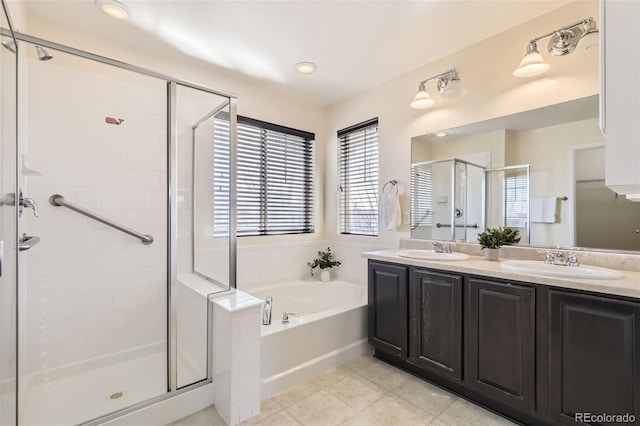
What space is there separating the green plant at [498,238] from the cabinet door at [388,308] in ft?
1.93

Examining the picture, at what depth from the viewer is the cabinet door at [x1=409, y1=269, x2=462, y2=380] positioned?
187 cm

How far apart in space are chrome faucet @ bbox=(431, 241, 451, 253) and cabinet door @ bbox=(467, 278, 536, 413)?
0.61m

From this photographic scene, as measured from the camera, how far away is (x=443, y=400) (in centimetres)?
191

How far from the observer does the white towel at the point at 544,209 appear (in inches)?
78.0

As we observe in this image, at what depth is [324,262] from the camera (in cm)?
340

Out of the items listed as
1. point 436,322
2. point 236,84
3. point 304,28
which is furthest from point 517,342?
point 236,84

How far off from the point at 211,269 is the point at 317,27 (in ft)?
6.47

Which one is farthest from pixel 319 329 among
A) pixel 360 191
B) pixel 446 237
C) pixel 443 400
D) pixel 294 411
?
pixel 360 191

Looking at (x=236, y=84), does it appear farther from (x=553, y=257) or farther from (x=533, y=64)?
(x=553, y=257)

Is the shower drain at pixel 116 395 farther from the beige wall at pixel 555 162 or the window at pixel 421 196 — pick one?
A: the beige wall at pixel 555 162

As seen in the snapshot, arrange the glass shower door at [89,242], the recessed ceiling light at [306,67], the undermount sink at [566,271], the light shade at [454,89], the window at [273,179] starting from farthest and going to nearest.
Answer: the window at [273,179] → the recessed ceiling light at [306,67] → the light shade at [454,89] → the glass shower door at [89,242] → the undermount sink at [566,271]

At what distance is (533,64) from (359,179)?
1821 millimetres

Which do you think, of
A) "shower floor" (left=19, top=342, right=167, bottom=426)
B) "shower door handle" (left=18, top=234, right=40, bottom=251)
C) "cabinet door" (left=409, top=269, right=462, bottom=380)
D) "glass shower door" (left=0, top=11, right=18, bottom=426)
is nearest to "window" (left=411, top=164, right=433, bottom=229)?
"cabinet door" (left=409, top=269, right=462, bottom=380)

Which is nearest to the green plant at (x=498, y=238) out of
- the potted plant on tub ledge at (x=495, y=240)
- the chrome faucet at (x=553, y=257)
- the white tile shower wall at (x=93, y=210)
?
the potted plant on tub ledge at (x=495, y=240)
